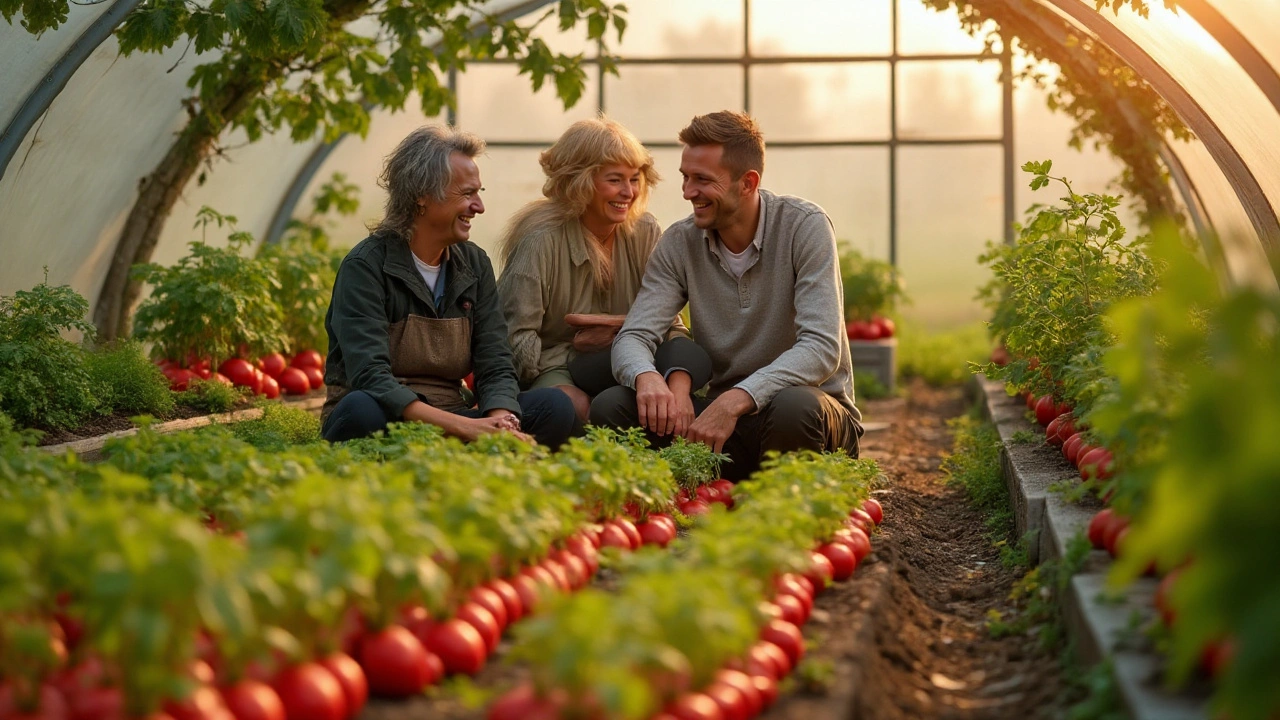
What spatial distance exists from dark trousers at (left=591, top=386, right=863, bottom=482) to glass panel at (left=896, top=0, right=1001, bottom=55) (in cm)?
736

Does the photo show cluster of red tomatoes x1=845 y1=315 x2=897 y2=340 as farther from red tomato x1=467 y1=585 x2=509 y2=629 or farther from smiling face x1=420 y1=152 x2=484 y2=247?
red tomato x1=467 y1=585 x2=509 y2=629

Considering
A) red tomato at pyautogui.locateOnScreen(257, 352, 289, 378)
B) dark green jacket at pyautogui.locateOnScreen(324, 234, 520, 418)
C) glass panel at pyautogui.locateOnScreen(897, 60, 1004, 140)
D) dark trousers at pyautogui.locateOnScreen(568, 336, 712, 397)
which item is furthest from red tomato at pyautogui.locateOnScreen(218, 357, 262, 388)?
glass panel at pyautogui.locateOnScreen(897, 60, 1004, 140)

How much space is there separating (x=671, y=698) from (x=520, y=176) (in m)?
9.91

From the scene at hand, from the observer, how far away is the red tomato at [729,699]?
249 cm

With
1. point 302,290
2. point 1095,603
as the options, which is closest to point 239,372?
point 302,290

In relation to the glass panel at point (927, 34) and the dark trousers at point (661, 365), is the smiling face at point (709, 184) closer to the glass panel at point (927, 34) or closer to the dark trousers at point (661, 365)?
the dark trousers at point (661, 365)

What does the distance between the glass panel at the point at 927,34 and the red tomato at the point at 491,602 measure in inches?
383

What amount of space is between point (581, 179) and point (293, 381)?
344 cm

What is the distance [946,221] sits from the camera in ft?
39.0

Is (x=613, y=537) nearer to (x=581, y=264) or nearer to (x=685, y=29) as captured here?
(x=581, y=264)

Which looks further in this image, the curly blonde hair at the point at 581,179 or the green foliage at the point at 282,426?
the green foliage at the point at 282,426

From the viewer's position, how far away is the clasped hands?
4773 millimetres

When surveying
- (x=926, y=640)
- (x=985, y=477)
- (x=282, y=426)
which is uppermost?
(x=282, y=426)

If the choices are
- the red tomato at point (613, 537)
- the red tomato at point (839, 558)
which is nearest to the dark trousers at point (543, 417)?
the red tomato at point (613, 537)
